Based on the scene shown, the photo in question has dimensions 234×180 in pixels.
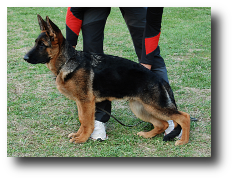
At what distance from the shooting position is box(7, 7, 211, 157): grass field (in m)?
3.61

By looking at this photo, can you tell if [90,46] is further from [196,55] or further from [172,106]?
[196,55]

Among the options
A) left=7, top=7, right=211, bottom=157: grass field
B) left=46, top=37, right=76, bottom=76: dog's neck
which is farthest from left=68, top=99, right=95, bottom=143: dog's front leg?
left=46, top=37, right=76, bottom=76: dog's neck

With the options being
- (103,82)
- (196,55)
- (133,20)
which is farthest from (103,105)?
(196,55)

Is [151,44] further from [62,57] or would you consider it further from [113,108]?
[113,108]

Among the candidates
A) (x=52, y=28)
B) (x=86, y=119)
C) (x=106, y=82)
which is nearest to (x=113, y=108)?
(x=86, y=119)

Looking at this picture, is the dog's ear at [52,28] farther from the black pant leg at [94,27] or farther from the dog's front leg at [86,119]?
the dog's front leg at [86,119]

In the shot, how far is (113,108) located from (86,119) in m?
1.26

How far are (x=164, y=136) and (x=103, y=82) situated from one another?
1.30 meters

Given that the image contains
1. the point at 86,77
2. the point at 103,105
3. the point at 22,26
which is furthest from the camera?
the point at 22,26

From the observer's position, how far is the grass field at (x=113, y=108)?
361 cm

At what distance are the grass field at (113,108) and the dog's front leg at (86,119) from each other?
4.4 inches

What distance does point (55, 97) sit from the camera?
16.8 feet

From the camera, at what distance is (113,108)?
4859 millimetres

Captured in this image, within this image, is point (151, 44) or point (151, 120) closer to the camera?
point (151, 44)
